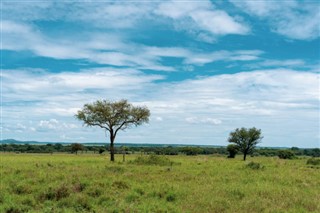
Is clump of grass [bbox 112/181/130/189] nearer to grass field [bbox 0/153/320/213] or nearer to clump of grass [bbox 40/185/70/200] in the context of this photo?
grass field [bbox 0/153/320/213]

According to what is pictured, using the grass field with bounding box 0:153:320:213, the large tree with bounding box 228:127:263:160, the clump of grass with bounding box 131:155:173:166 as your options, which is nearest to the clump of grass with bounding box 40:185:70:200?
the grass field with bounding box 0:153:320:213

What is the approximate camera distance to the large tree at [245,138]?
81062 mm

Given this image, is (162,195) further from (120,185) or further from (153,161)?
(153,161)

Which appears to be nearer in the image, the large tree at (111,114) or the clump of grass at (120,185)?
the clump of grass at (120,185)

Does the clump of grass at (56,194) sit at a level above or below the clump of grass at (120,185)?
below

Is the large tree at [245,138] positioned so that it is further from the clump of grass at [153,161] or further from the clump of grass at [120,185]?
the clump of grass at [120,185]

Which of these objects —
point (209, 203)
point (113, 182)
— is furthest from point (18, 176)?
point (209, 203)

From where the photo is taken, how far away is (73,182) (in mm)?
20953

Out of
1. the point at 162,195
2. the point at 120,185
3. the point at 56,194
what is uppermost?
the point at 120,185

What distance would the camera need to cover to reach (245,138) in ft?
268

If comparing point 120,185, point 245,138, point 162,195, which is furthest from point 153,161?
point 245,138

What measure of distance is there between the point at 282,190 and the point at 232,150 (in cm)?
7475

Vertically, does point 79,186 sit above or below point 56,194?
above

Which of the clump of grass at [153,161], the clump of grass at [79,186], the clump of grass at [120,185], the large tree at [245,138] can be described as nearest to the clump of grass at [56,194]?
the clump of grass at [79,186]
